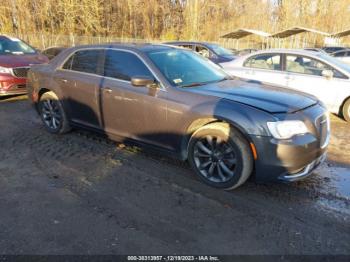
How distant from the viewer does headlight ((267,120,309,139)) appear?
3463 mm

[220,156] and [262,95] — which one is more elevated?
[262,95]

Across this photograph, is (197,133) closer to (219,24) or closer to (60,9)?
(60,9)

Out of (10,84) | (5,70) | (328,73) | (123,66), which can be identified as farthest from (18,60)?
(328,73)

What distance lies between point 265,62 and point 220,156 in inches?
194

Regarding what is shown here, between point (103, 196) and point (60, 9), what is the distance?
27639 mm

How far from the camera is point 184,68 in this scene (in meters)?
4.65

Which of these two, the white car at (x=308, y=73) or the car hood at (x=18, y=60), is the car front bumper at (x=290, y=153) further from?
the car hood at (x=18, y=60)

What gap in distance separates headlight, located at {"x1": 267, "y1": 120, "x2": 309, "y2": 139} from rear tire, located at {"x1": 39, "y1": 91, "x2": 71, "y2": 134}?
12.0 ft

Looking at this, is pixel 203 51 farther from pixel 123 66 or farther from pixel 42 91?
pixel 123 66

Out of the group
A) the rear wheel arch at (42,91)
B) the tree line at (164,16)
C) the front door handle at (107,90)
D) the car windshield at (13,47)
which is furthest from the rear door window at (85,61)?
the tree line at (164,16)

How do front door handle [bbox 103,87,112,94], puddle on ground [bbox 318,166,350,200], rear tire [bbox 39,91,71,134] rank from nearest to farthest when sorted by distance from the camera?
puddle on ground [bbox 318,166,350,200] < front door handle [bbox 103,87,112,94] < rear tire [bbox 39,91,71,134]

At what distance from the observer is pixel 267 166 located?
3523 millimetres

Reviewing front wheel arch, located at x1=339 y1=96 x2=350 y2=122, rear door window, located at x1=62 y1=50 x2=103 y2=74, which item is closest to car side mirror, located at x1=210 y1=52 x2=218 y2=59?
front wheel arch, located at x1=339 y1=96 x2=350 y2=122

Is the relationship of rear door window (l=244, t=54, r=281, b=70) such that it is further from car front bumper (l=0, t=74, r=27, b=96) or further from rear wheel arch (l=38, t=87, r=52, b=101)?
car front bumper (l=0, t=74, r=27, b=96)
